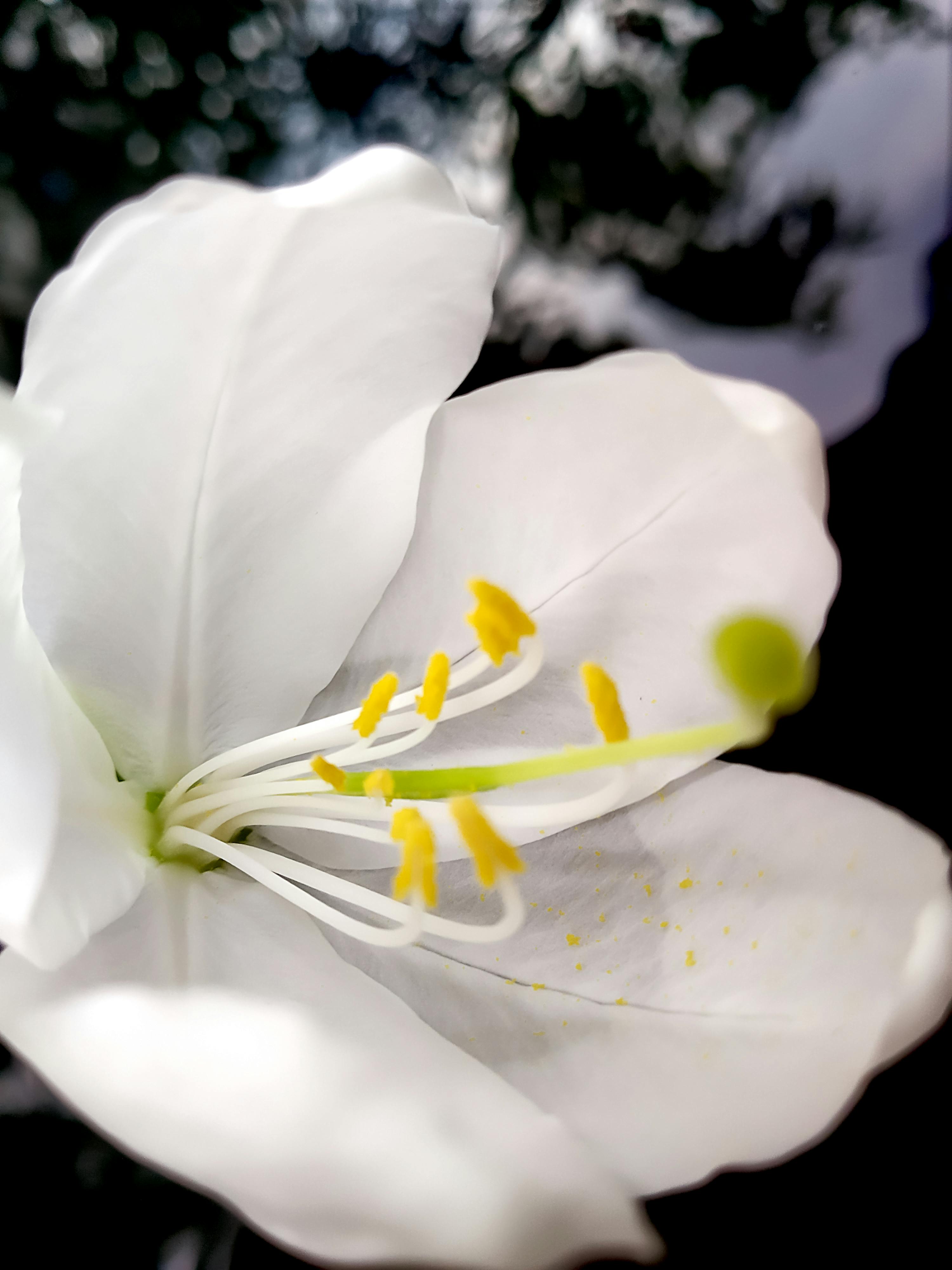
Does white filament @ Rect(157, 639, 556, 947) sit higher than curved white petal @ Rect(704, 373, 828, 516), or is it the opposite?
curved white petal @ Rect(704, 373, 828, 516)

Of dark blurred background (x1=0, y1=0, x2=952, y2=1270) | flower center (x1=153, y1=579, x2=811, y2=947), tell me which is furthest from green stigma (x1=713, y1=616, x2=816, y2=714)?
dark blurred background (x1=0, y1=0, x2=952, y2=1270)

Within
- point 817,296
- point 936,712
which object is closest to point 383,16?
point 817,296

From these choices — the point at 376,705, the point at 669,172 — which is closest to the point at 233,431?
the point at 376,705

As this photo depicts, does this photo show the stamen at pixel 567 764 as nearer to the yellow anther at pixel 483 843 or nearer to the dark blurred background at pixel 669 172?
the yellow anther at pixel 483 843

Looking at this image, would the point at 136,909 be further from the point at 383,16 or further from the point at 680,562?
the point at 383,16

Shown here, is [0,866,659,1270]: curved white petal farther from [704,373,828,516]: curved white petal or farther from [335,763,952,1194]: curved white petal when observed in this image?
[704,373,828,516]: curved white petal

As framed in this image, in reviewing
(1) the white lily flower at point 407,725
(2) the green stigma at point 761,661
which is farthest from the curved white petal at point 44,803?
(2) the green stigma at point 761,661
